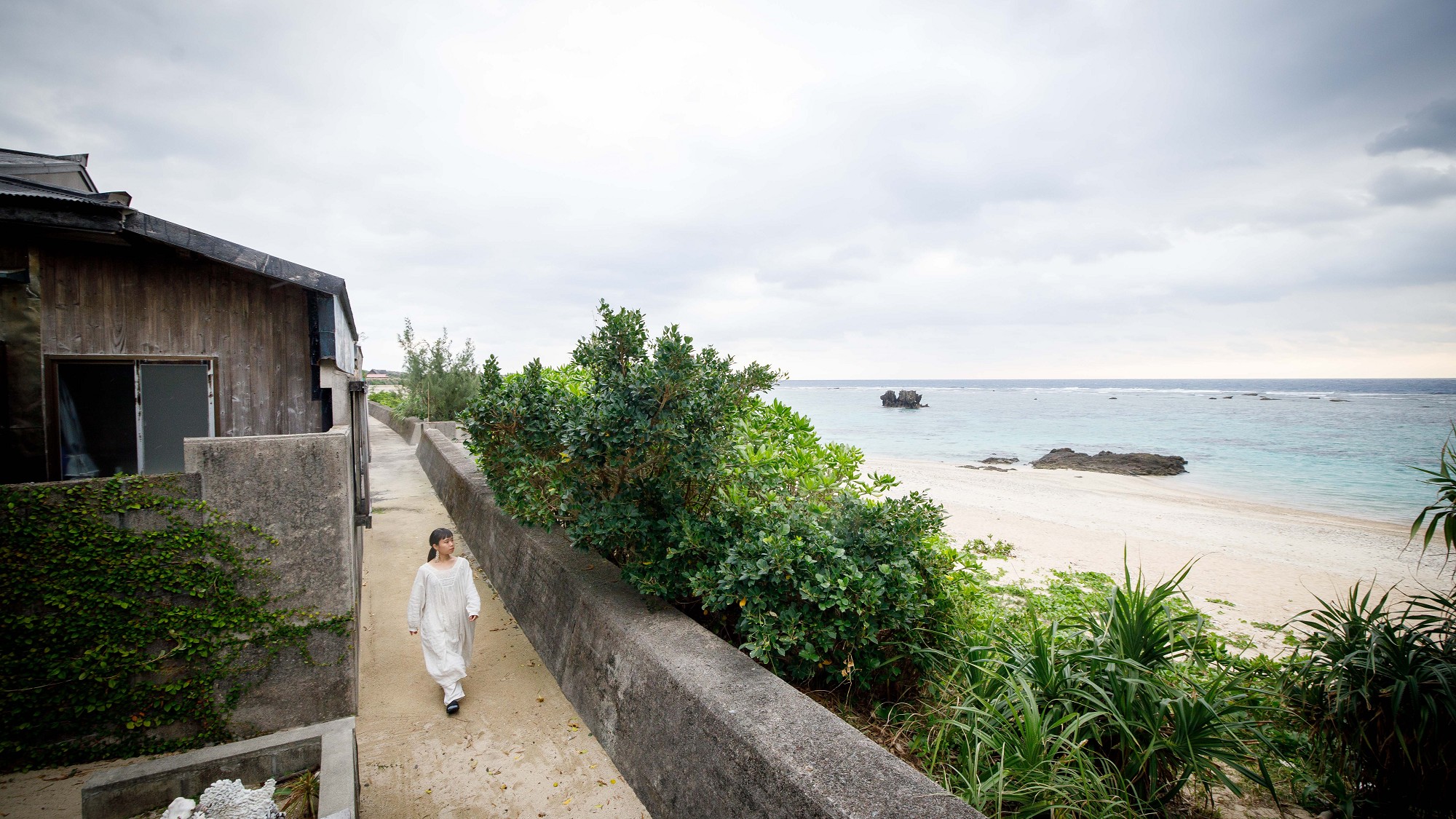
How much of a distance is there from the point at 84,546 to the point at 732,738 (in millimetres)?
3886

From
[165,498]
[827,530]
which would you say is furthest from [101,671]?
[827,530]

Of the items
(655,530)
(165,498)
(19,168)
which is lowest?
(655,530)

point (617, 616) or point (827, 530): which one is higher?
point (827, 530)

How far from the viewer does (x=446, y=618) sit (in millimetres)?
4781

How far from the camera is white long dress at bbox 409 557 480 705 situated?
15.1ft

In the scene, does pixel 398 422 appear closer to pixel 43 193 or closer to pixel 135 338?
pixel 135 338

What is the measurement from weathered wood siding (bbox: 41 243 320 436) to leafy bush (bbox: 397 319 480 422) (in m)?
14.8

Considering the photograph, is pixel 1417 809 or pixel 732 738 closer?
pixel 732 738

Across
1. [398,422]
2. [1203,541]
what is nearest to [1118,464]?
[1203,541]

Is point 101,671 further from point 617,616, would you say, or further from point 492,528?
point 492,528

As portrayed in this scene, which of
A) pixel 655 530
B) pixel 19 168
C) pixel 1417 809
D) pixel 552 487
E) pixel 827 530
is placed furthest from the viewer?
pixel 19 168

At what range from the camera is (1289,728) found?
3668mm

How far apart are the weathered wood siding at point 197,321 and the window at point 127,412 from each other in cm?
19

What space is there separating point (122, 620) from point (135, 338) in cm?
297
